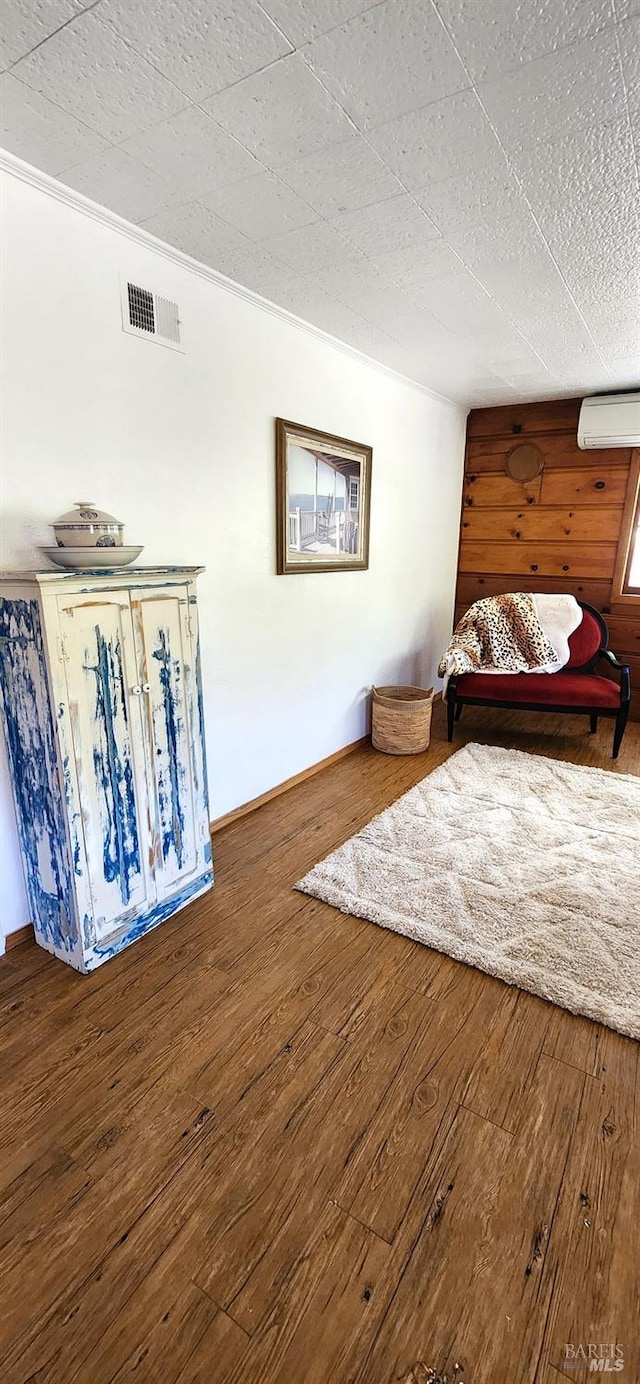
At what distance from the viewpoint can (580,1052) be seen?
5.12 ft

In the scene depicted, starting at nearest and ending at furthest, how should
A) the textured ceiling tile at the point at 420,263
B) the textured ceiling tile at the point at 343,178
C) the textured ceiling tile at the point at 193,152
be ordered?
1. the textured ceiling tile at the point at 193,152
2. the textured ceiling tile at the point at 343,178
3. the textured ceiling tile at the point at 420,263

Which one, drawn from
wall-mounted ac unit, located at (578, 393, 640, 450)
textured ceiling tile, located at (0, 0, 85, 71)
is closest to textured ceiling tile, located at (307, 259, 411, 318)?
textured ceiling tile, located at (0, 0, 85, 71)

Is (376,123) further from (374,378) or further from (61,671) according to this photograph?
(374,378)

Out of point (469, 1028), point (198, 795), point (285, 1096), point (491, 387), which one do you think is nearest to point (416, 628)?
point (491, 387)

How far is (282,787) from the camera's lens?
3.12 m

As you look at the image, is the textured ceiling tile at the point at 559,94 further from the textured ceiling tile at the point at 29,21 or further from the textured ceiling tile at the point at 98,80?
the textured ceiling tile at the point at 29,21

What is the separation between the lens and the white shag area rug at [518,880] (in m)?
1.83

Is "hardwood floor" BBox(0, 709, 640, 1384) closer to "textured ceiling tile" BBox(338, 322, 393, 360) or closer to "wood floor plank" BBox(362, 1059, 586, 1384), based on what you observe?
"wood floor plank" BBox(362, 1059, 586, 1384)

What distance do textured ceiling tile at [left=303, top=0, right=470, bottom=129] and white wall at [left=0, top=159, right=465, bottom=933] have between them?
93cm

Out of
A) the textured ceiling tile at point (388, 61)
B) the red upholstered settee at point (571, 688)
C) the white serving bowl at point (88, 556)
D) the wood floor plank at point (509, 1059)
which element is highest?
the textured ceiling tile at point (388, 61)

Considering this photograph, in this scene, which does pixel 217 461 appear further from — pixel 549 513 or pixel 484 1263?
pixel 549 513

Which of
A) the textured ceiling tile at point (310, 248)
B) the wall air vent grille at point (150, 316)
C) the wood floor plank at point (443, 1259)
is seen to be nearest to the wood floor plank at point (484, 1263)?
the wood floor plank at point (443, 1259)

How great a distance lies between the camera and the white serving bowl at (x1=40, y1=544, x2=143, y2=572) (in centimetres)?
171

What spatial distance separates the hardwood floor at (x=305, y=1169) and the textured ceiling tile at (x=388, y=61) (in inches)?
90.8
